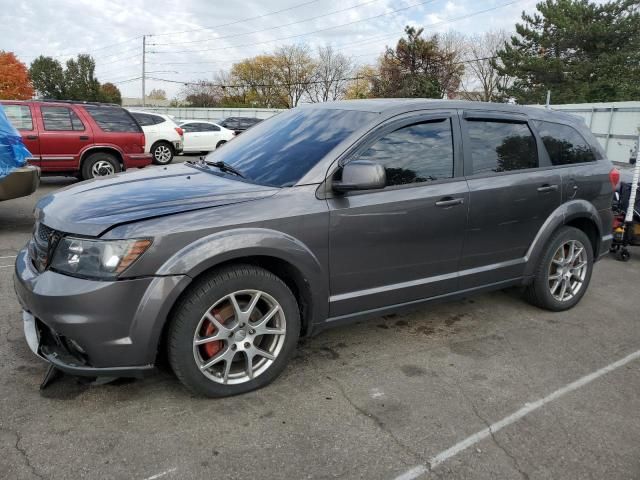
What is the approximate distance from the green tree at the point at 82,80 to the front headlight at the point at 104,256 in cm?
6800

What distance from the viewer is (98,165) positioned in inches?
403

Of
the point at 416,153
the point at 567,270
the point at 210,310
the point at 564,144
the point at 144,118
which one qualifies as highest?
the point at 144,118

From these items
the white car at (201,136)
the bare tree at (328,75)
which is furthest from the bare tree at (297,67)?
the white car at (201,136)

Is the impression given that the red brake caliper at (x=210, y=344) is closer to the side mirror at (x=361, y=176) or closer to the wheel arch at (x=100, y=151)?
the side mirror at (x=361, y=176)

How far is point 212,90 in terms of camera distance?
7481cm

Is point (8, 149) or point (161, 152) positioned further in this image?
point (161, 152)

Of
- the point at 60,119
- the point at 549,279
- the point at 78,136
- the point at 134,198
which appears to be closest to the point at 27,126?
the point at 60,119

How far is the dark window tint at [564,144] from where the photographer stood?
4.33 m

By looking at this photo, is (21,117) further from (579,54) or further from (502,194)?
(579,54)

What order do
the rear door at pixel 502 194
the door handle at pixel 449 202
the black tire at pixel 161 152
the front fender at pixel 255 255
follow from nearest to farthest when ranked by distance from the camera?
1. the front fender at pixel 255 255
2. the door handle at pixel 449 202
3. the rear door at pixel 502 194
4. the black tire at pixel 161 152

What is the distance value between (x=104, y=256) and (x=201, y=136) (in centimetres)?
1822

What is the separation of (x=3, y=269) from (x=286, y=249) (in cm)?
373

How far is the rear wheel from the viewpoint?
15320 mm

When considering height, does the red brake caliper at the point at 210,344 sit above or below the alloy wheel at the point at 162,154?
below
